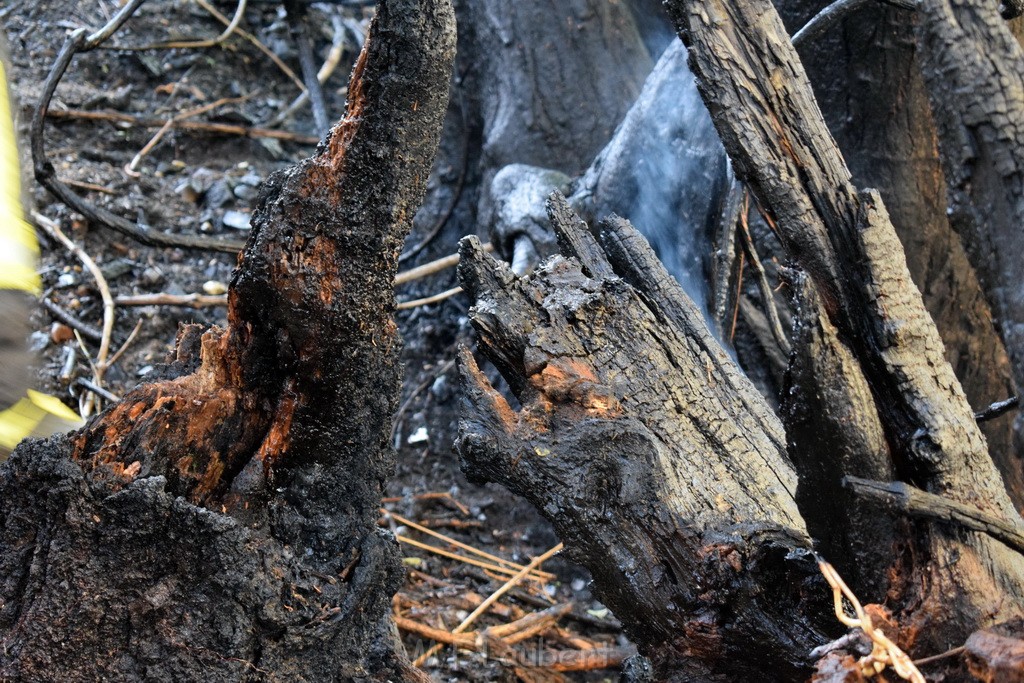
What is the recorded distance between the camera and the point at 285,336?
1667mm

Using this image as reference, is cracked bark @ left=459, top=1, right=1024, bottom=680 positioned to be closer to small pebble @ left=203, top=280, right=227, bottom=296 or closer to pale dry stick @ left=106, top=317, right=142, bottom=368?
pale dry stick @ left=106, top=317, right=142, bottom=368

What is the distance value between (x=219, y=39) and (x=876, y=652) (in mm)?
4466

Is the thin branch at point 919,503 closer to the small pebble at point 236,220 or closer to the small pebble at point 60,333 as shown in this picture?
the small pebble at point 60,333

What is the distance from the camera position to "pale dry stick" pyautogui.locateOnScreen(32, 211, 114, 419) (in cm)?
317

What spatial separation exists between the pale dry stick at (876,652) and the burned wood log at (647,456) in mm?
171

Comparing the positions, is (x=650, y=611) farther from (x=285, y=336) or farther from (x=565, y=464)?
(x=285, y=336)

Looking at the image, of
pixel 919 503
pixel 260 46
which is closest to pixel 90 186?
pixel 260 46

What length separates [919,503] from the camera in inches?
50.2

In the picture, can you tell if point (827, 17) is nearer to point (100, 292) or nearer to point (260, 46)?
point (100, 292)

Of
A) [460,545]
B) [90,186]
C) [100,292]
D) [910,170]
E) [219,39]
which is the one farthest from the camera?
[219,39]

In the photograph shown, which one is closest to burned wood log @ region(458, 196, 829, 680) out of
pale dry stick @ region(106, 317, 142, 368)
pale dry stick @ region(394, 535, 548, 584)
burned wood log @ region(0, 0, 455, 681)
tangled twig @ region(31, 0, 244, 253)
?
burned wood log @ region(0, 0, 455, 681)

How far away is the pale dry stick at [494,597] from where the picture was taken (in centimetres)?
243

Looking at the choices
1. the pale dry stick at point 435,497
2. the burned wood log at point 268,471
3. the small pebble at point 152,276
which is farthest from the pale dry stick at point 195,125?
the burned wood log at point 268,471

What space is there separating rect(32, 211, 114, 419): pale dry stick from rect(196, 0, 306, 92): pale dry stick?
1.62 meters
